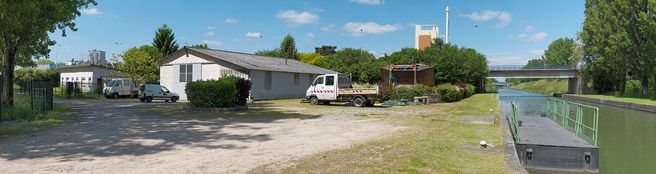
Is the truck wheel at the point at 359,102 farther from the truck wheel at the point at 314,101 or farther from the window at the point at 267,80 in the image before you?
the window at the point at 267,80

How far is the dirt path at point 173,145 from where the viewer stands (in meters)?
7.17

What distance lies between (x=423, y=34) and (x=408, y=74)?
65502 mm

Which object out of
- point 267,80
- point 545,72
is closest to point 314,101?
point 267,80

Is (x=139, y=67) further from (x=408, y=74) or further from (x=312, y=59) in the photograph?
(x=312, y=59)

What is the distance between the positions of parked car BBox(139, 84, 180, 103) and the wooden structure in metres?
15.2

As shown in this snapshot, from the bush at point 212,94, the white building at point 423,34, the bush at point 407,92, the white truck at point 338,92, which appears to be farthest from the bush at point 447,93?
the white building at point 423,34

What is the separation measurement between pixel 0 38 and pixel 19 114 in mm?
3824

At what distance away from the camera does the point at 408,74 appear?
3869 cm

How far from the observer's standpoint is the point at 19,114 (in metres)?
15.2

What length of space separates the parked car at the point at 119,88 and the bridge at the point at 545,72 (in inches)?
2194

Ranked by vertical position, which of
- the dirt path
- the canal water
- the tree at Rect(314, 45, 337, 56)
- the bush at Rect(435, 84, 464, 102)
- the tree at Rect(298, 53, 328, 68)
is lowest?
the canal water

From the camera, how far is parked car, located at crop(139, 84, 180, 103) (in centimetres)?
3006

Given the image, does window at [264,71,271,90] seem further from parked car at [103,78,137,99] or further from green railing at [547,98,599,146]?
green railing at [547,98,599,146]

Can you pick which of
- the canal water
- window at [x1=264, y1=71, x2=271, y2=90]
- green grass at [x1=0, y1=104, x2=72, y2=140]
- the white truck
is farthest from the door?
green grass at [x1=0, y1=104, x2=72, y2=140]
